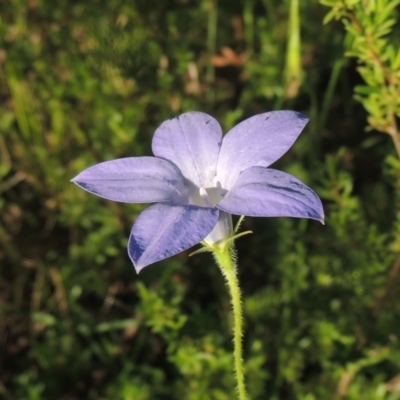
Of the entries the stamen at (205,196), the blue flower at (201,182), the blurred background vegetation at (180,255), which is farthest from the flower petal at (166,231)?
the blurred background vegetation at (180,255)

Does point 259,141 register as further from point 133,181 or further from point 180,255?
point 180,255

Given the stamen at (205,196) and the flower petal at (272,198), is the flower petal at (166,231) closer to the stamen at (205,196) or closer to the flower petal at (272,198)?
the flower petal at (272,198)

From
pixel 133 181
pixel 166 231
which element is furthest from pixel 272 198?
pixel 133 181

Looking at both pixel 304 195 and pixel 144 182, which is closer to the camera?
pixel 304 195

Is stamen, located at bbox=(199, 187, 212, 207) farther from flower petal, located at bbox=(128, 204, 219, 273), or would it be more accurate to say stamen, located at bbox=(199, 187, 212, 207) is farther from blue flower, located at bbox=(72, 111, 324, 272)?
flower petal, located at bbox=(128, 204, 219, 273)

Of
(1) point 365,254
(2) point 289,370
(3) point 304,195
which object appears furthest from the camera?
(2) point 289,370

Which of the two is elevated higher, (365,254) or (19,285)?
(365,254)

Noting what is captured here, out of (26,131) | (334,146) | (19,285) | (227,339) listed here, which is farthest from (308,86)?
(19,285)

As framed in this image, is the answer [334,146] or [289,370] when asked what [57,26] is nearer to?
[334,146]
